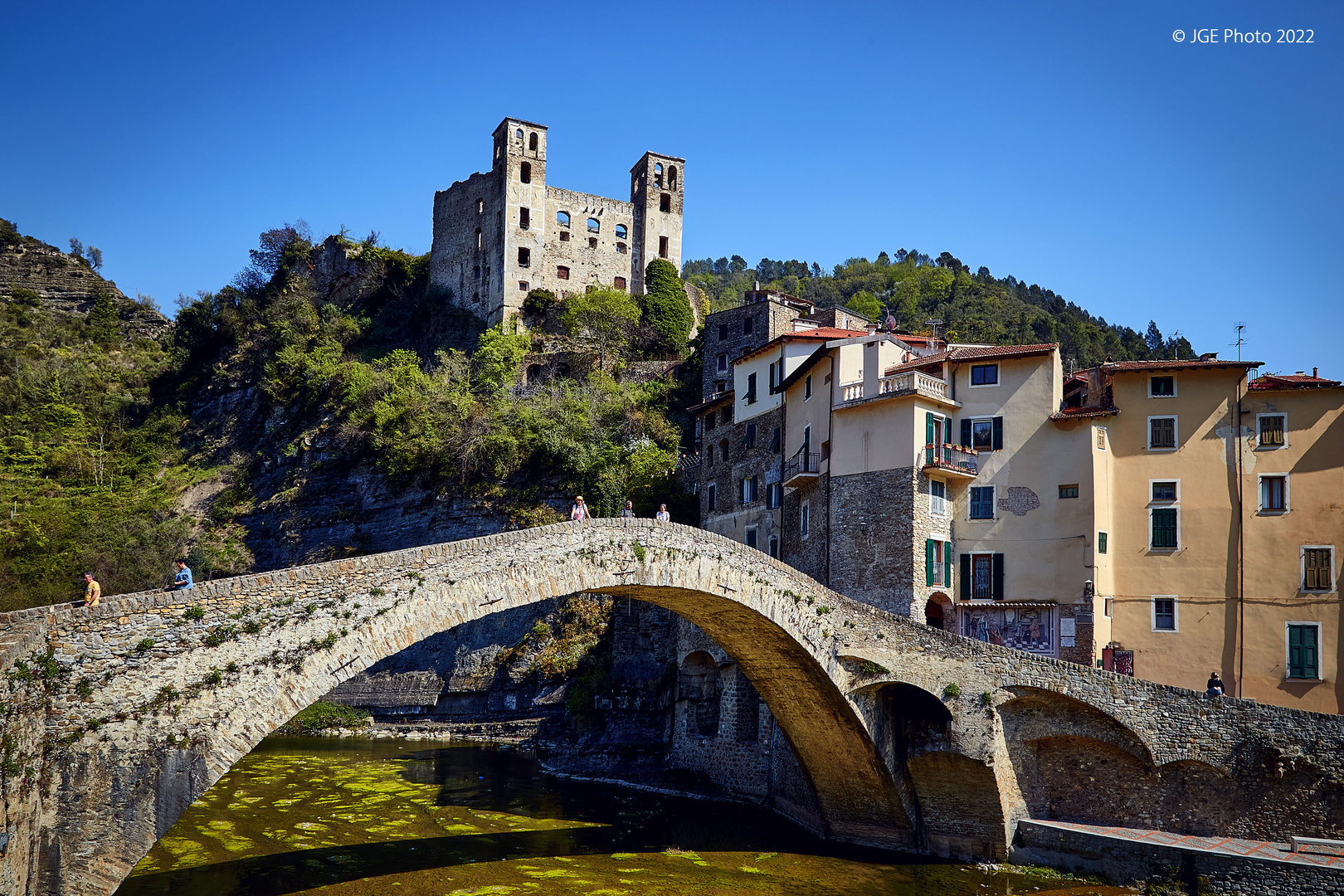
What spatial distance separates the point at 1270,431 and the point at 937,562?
31.5 ft

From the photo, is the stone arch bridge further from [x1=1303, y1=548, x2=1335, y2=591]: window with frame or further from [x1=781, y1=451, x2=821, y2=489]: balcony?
[x1=781, y1=451, x2=821, y2=489]: balcony

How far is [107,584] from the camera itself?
162 ft

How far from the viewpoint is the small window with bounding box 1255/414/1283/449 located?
2839cm

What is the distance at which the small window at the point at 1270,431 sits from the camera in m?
28.4

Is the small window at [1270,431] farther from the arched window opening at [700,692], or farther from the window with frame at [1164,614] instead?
the arched window opening at [700,692]

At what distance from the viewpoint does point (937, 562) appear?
30.1 m

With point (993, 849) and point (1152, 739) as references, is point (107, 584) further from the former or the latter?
point (1152, 739)

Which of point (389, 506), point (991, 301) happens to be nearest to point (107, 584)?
point (389, 506)

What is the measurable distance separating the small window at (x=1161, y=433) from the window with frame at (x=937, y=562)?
→ 632cm

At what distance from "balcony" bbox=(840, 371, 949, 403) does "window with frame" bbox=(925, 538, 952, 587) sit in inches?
167

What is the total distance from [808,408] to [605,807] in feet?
45.6

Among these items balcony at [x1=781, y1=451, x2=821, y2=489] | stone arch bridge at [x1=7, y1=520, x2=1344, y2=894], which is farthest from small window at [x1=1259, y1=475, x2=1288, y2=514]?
balcony at [x1=781, y1=451, x2=821, y2=489]

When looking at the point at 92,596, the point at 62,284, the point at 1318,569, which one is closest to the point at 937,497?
Answer: the point at 1318,569

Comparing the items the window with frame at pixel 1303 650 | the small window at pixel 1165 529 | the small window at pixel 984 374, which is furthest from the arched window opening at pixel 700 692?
the window with frame at pixel 1303 650
